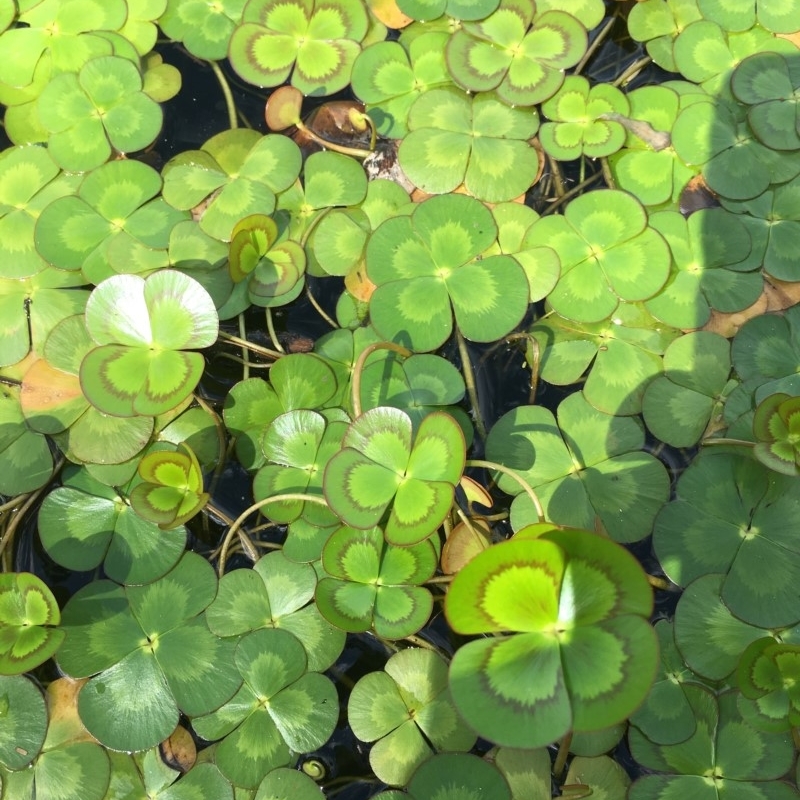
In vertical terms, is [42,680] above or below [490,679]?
below

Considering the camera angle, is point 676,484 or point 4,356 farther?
point 4,356

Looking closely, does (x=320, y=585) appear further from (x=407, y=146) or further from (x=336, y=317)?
(x=407, y=146)

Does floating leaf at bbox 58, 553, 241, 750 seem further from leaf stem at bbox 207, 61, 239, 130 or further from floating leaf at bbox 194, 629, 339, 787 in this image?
leaf stem at bbox 207, 61, 239, 130

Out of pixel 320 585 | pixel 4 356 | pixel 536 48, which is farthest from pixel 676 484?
pixel 4 356

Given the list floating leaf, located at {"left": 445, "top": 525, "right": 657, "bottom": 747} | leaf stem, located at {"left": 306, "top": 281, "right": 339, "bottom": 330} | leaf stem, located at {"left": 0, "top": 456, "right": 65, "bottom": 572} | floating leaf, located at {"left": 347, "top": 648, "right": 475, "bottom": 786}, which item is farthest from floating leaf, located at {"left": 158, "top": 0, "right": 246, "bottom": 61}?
floating leaf, located at {"left": 347, "top": 648, "right": 475, "bottom": 786}

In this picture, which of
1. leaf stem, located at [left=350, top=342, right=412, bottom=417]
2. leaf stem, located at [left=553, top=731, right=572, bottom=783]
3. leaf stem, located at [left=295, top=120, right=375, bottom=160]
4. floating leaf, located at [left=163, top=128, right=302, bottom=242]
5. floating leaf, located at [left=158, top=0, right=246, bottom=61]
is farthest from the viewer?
floating leaf, located at [left=158, top=0, right=246, bottom=61]

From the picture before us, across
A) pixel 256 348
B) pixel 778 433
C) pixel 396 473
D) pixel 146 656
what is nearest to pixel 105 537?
pixel 146 656

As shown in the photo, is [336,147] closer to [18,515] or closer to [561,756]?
[18,515]
